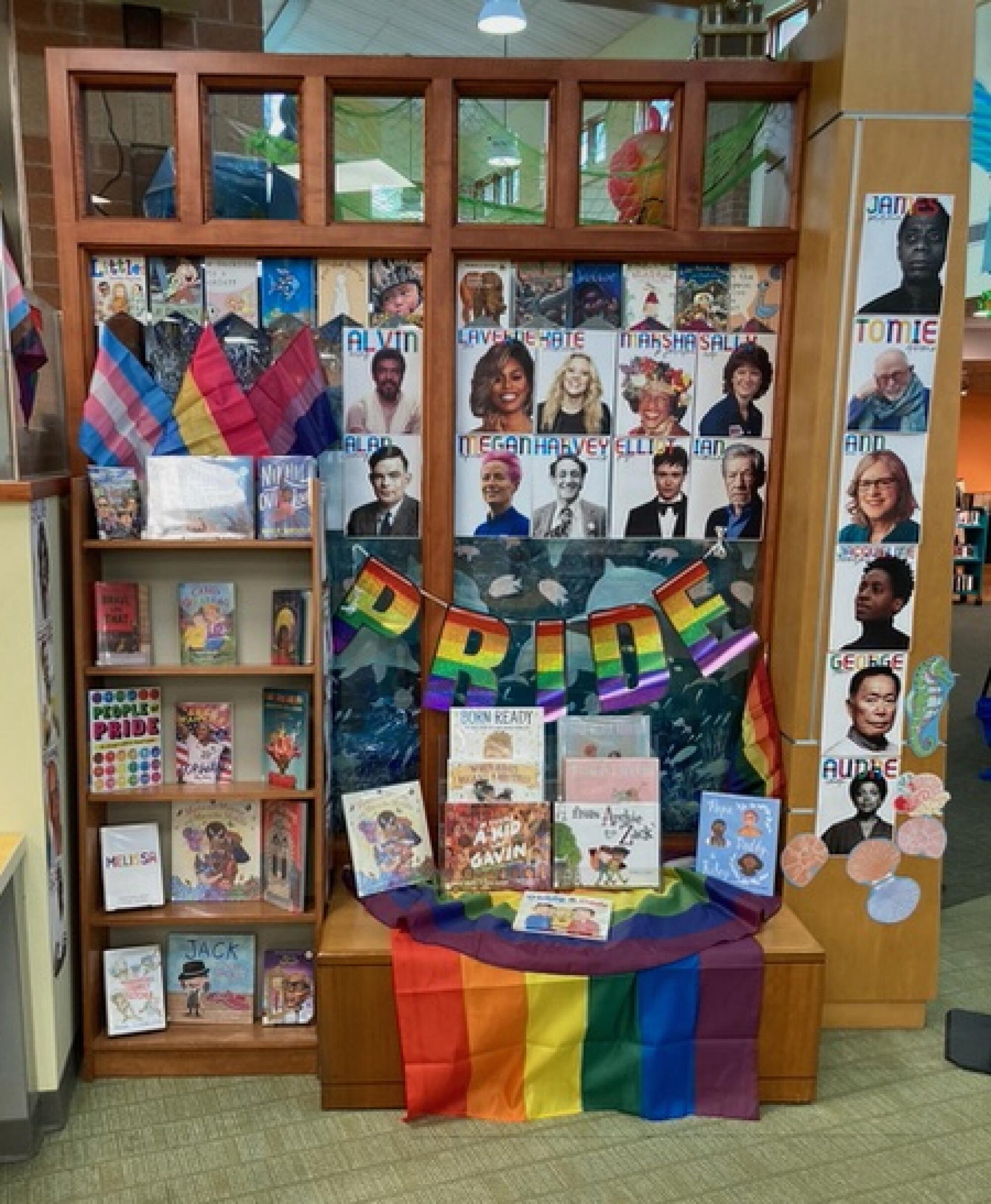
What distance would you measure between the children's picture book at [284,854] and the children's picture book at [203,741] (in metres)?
0.16

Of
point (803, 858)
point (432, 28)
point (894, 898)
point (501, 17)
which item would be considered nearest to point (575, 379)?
point (803, 858)

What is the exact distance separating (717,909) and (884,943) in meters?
0.54

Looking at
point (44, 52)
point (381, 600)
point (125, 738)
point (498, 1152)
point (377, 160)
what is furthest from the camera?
point (44, 52)

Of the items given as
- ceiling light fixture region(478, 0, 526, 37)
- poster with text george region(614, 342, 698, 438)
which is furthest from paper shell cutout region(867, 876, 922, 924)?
ceiling light fixture region(478, 0, 526, 37)

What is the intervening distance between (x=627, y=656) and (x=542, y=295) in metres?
0.97

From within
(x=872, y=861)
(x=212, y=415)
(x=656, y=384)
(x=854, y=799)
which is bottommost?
(x=872, y=861)

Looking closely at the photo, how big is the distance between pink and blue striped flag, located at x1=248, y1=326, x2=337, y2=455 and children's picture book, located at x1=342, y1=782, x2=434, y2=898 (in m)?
0.90

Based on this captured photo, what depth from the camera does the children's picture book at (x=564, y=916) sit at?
2.43m

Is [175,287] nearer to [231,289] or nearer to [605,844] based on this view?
[231,289]

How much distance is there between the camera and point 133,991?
8.35ft

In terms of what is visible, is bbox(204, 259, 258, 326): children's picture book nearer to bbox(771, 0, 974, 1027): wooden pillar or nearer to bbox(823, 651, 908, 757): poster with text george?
bbox(771, 0, 974, 1027): wooden pillar

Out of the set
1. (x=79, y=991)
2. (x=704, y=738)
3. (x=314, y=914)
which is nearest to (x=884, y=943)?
(x=704, y=738)

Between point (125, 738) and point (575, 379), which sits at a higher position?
point (575, 379)

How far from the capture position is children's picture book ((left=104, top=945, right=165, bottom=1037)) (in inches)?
99.6
